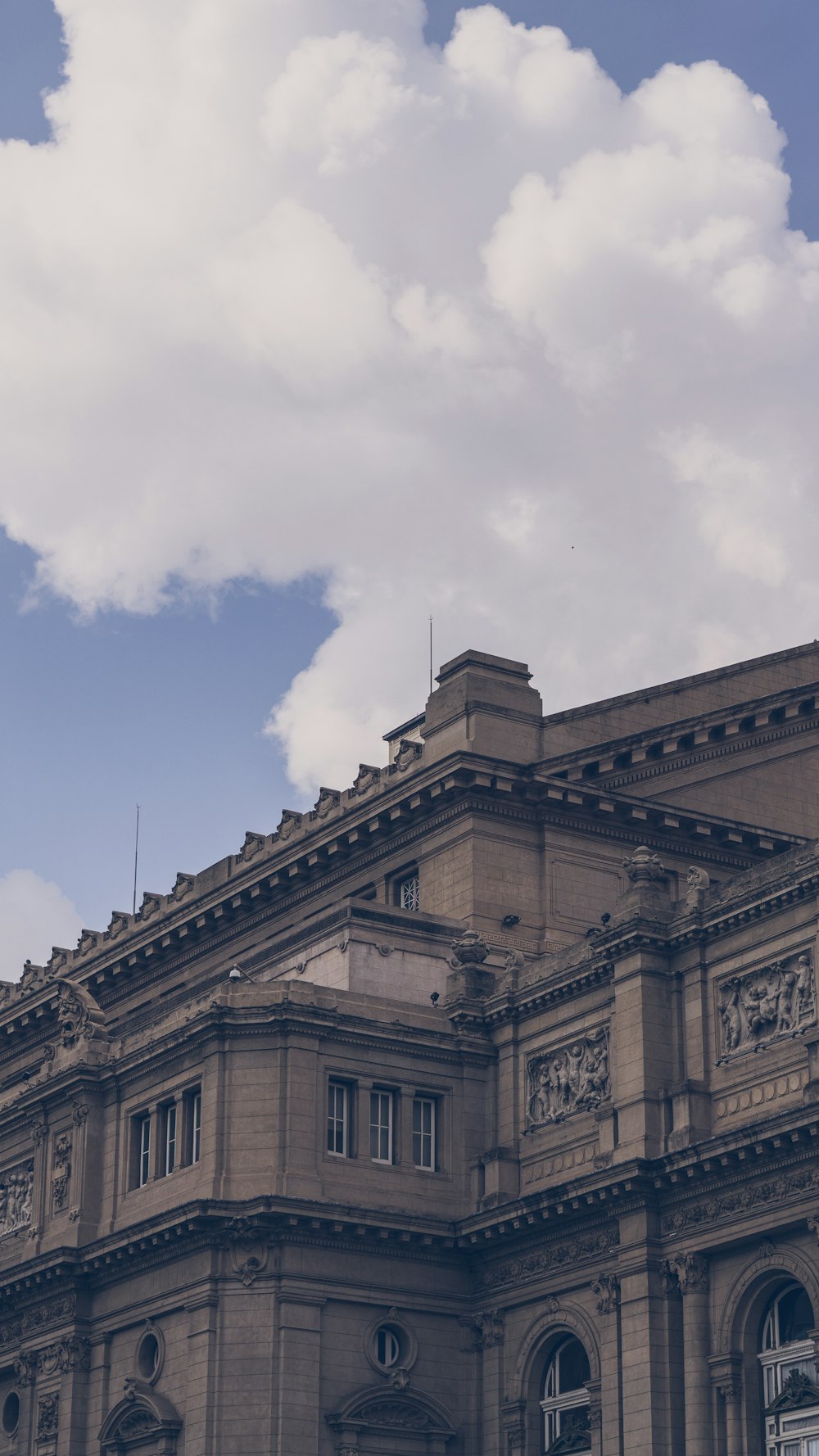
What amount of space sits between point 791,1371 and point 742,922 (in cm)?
1123

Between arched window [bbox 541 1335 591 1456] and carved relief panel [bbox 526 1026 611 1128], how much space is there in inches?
242

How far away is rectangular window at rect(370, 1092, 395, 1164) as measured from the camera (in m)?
73.2

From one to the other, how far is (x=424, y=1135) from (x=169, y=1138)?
7.44 metres

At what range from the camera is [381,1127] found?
7356 centimetres

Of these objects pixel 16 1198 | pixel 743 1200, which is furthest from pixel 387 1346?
pixel 16 1198

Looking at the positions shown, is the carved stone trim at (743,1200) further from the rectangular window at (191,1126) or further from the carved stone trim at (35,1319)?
the carved stone trim at (35,1319)

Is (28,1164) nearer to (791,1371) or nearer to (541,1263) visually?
(541,1263)

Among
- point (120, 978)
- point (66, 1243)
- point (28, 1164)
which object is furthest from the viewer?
point (120, 978)

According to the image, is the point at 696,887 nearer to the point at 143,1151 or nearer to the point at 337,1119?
the point at 337,1119

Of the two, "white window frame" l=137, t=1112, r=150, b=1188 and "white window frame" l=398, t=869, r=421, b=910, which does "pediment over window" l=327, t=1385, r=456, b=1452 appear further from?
"white window frame" l=398, t=869, r=421, b=910

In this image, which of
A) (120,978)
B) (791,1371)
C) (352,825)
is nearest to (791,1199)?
(791,1371)

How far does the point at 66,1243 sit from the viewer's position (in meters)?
77.3

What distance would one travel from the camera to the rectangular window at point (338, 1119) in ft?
238

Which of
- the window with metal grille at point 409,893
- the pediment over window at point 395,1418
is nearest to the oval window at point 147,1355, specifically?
the pediment over window at point 395,1418
